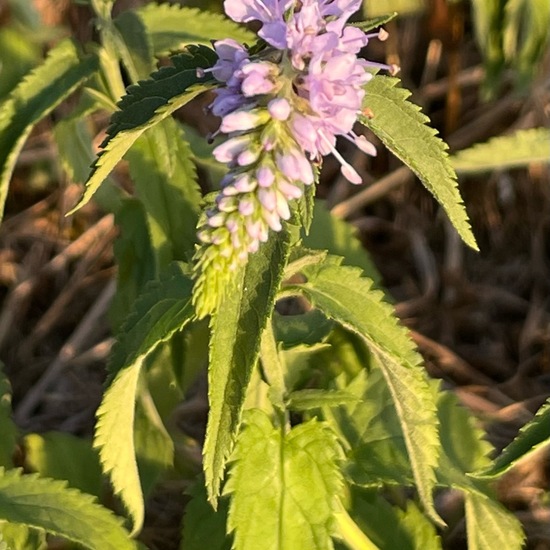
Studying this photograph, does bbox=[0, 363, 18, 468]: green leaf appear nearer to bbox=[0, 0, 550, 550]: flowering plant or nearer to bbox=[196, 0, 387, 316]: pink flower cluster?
bbox=[0, 0, 550, 550]: flowering plant

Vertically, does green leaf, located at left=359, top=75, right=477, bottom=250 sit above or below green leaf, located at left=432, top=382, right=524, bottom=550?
above

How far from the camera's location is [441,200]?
3.34 feet

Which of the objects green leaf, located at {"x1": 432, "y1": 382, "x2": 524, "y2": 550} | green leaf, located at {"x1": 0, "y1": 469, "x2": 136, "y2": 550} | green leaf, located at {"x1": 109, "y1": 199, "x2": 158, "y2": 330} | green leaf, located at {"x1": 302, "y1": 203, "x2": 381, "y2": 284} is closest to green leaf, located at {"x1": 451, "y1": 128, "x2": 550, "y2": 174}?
green leaf, located at {"x1": 302, "y1": 203, "x2": 381, "y2": 284}

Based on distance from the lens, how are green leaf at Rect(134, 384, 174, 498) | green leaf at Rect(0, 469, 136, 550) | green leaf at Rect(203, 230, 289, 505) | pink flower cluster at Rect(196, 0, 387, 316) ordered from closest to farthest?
pink flower cluster at Rect(196, 0, 387, 316)
green leaf at Rect(203, 230, 289, 505)
green leaf at Rect(0, 469, 136, 550)
green leaf at Rect(134, 384, 174, 498)

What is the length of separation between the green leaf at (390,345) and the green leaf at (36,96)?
1.71 feet

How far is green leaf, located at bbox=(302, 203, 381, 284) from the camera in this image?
187 cm

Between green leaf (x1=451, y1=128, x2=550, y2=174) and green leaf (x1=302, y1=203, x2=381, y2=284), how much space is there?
Result: 0.28 meters

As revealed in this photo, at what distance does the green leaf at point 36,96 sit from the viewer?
1.42 metres

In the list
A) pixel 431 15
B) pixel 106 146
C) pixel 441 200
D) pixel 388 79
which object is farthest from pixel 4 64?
pixel 431 15

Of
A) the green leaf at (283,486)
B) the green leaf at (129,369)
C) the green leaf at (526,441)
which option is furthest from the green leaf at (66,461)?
the green leaf at (526,441)

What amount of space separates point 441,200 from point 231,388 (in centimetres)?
33

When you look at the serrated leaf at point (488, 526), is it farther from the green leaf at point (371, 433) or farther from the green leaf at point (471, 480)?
the green leaf at point (371, 433)

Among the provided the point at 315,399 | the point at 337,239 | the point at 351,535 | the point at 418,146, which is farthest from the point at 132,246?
the point at 418,146

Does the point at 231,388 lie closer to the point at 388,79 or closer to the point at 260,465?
the point at 260,465
